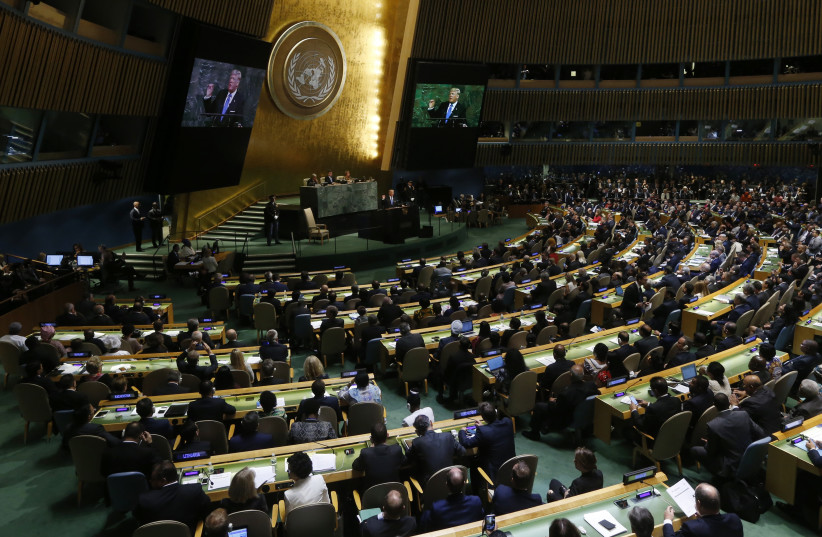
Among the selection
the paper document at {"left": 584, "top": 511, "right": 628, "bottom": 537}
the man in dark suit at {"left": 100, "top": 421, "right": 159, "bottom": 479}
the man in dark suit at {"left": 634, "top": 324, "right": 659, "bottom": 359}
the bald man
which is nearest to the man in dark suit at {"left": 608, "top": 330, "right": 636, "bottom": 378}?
the man in dark suit at {"left": 634, "top": 324, "right": 659, "bottom": 359}

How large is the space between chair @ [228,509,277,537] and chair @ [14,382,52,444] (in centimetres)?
429

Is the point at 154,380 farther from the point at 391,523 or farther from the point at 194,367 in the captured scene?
the point at 391,523

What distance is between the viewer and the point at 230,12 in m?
17.3

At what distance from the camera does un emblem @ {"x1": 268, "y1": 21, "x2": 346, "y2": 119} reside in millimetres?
21719

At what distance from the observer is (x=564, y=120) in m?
30.6

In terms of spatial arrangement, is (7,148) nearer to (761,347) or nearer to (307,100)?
(307,100)

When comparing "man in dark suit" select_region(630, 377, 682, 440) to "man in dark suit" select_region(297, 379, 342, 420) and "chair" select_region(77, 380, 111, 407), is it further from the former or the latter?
"chair" select_region(77, 380, 111, 407)

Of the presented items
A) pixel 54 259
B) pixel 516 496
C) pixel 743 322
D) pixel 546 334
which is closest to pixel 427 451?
pixel 516 496

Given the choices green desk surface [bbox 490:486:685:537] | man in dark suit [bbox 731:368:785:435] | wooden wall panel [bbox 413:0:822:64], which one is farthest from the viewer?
wooden wall panel [bbox 413:0:822:64]

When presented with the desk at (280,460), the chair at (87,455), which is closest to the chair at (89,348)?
the chair at (87,455)

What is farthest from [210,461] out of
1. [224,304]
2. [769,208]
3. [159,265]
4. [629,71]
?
[629,71]

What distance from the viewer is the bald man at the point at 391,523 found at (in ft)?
15.7

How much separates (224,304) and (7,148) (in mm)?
5944

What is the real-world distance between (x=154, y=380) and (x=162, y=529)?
3910 millimetres
